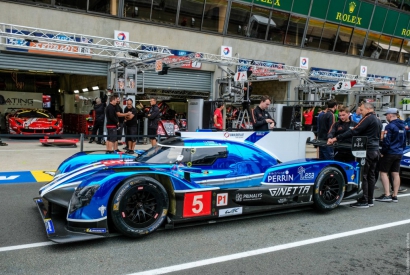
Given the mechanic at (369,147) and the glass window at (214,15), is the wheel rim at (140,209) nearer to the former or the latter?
the mechanic at (369,147)

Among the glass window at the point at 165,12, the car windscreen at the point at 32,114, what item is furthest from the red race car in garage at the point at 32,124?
the glass window at the point at 165,12

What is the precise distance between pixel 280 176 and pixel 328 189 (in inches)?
39.4

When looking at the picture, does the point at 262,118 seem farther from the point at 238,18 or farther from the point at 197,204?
the point at 238,18

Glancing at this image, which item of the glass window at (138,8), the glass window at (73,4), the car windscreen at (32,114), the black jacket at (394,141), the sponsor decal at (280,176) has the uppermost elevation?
the glass window at (138,8)

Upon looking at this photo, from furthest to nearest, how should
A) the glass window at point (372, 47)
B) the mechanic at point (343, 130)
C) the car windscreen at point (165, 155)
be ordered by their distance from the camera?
the glass window at point (372, 47) < the mechanic at point (343, 130) < the car windscreen at point (165, 155)

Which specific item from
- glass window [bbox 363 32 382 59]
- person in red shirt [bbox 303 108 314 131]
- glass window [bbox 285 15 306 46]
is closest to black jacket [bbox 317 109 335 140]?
person in red shirt [bbox 303 108 314 131]

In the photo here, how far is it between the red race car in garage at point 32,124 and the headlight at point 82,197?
11.9 m

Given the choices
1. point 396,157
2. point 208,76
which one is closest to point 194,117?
point 208,76

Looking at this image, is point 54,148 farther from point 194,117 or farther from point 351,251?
point 351,251

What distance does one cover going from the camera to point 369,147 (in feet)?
20.3

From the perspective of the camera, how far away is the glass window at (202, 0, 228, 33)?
18225 millimetres

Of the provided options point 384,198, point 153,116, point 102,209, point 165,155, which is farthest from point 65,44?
point 384,198

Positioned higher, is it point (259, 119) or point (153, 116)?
point (259, 119)

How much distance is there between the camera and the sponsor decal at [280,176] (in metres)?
5.17
